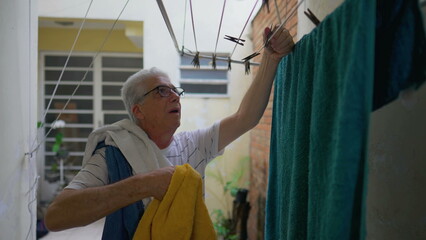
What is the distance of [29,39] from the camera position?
151cm

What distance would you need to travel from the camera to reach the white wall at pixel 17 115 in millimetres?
1282

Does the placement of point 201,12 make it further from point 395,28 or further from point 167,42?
point 395,28

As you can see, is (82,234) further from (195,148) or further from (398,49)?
(398,49)

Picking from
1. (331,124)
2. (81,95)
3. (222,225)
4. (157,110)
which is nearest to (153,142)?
(157,110)

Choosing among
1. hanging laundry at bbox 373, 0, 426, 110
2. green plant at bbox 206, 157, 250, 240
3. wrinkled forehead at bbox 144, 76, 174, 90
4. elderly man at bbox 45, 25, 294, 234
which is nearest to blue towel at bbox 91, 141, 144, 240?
elderly man at bbox 45, 25, 294, 234

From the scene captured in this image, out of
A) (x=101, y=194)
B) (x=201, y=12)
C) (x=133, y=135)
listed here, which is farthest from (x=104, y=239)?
(x=201, y=12)

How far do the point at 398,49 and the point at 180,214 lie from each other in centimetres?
66

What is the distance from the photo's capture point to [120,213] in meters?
0.93

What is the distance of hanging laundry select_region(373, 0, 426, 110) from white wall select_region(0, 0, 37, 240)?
1468 millimetres

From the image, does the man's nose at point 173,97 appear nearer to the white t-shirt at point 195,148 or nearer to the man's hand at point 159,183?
the white t-shirt at point 195,148

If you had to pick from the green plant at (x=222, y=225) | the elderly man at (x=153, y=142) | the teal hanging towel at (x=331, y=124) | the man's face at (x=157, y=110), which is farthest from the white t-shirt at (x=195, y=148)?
the green plant at (x=222, y=225)

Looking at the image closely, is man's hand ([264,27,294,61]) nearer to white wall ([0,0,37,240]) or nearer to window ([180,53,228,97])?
white wall ([0,0,37,240])

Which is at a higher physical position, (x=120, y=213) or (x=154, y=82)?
(x=154, y=82)

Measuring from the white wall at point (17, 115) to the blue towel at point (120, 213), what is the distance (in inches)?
27.7
